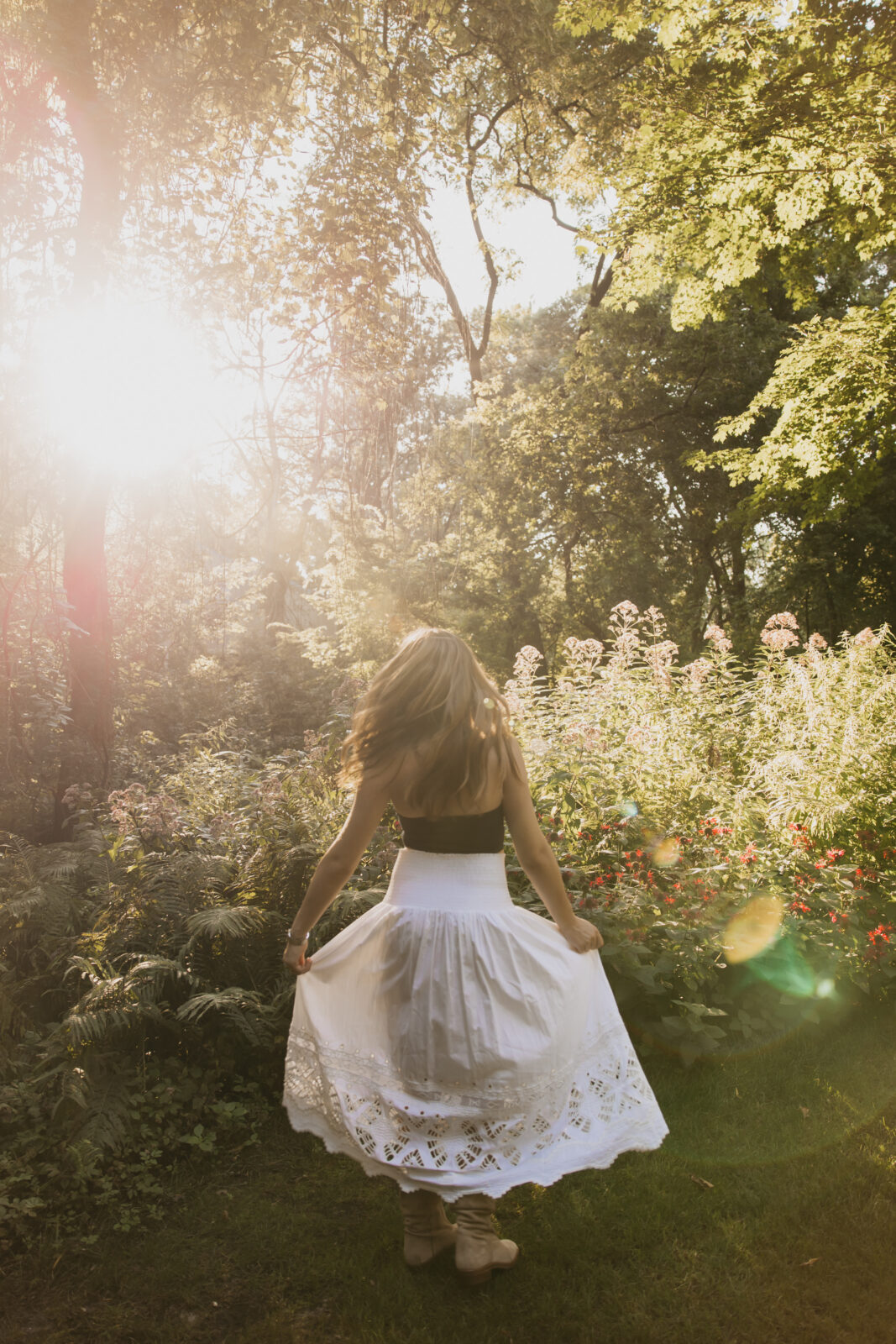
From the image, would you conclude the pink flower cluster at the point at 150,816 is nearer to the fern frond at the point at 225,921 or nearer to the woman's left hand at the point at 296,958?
the fern frond at the point at 225,921

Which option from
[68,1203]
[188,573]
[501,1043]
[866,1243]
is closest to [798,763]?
[866,1243]

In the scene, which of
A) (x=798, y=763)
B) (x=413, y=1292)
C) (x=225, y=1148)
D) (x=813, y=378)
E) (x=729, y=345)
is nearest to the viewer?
(x=413, y=1292)

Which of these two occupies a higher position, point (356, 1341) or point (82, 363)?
point (82, 363)

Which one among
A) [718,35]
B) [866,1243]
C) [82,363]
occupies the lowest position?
[866,1243]

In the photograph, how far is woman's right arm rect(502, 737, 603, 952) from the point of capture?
290 centimetres

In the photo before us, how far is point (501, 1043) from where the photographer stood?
2.75 m

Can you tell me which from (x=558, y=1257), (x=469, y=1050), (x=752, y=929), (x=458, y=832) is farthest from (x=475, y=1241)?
(x=752, y=929)

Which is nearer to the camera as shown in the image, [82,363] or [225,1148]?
[225,1148]

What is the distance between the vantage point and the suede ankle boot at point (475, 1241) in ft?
9.34

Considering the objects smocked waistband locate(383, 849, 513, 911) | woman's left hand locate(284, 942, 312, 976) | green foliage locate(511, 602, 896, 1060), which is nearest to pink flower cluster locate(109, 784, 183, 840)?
green foliage locate(511, 602, 896, 1060)

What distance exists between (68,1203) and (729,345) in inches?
799

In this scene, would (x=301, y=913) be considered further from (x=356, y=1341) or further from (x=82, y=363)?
(x=82, y=363)

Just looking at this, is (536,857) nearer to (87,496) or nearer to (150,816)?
(150,816)

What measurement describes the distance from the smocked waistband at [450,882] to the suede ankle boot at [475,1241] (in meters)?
0.94
